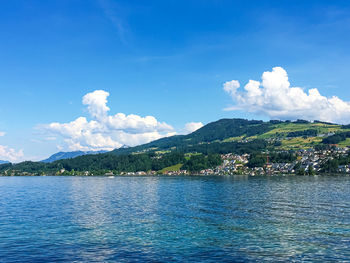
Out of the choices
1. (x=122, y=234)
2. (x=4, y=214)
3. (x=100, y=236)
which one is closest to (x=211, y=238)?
(x=122, y=234)

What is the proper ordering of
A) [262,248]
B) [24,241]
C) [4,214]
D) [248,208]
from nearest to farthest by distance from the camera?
[262,248] < [24,241] < [4,214] < [248,208]

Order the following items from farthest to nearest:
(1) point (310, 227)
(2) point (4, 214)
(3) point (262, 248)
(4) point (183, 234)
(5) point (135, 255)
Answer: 1. (2) point (4, 214)
2. (1) point (310, 227)
3. (4) point (183, 234)
4. (3) point (262, 248)
5. (5) point (135, 255)

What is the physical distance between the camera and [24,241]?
145 ft

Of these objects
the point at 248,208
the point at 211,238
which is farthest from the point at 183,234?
the point at 248,208

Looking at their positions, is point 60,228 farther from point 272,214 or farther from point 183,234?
point 272,214

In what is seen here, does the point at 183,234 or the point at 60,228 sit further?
the point at 60,228

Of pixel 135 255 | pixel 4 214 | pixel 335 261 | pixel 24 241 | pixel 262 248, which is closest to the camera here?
pixel 335 261

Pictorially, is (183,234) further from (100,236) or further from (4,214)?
(4,214)

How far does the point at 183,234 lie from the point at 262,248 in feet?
42.9

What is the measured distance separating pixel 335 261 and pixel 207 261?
47.8ft

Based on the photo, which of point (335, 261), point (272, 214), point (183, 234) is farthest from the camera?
point (272, 214)

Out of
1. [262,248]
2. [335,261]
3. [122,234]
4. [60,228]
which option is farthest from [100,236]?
[335,261]

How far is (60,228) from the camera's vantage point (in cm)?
5269

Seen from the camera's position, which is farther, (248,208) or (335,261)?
(248,208)
